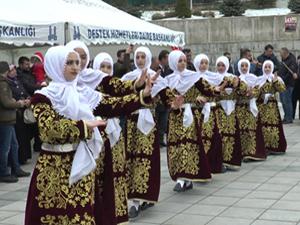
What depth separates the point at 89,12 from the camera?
11086 millimetres

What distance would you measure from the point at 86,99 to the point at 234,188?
12.6 ft

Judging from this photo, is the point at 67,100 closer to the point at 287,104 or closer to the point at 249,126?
the point at 249,126

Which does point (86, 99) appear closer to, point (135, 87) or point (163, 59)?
point (135, 87)

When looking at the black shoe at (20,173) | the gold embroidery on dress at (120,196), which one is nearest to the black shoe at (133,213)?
the gold embroidery on dress at (120,196)

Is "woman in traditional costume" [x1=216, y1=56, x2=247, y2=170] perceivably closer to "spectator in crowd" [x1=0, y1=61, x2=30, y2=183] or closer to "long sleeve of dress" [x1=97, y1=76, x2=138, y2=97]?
"spectator in crowd" [x1=0, y1=61, x2=30, y2=183]

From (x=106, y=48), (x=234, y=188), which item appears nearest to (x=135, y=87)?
(x=234, y=188)

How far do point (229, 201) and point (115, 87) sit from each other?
240 cm

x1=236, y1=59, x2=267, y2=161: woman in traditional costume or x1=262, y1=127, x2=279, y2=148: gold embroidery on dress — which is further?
x1=262, y1=127, x2=279, y2=148: gold embroidery on dress

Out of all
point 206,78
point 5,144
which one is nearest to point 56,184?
point 206,78

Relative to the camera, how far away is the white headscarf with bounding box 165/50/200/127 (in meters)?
7.55

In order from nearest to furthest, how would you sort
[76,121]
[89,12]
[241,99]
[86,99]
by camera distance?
[76,121]
[86,99]
[241,99]
[89,12]

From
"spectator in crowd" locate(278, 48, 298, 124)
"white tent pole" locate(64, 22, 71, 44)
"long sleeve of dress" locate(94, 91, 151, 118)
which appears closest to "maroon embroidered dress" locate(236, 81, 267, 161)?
"white tent pole" locate(64, 22, 71, 44)

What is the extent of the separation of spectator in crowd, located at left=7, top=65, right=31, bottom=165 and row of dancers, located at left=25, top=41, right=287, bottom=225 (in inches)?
125

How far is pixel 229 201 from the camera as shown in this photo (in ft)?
23.6
